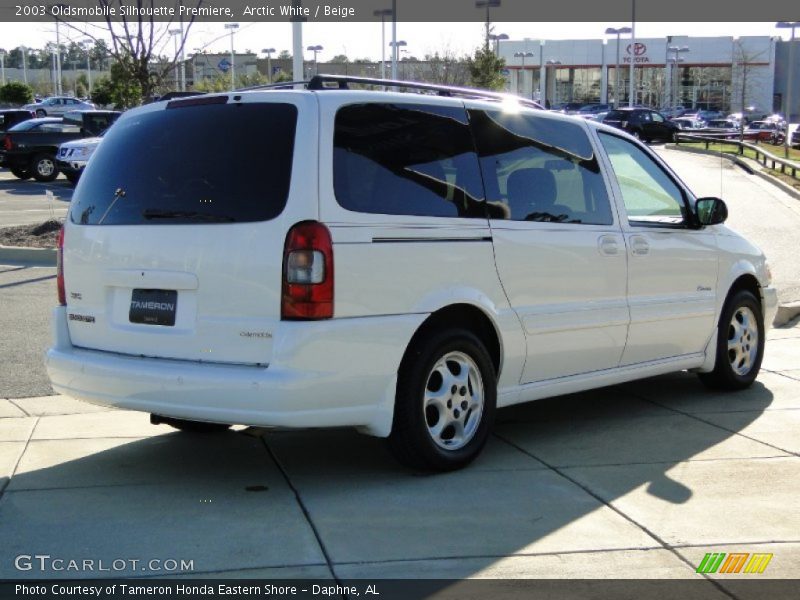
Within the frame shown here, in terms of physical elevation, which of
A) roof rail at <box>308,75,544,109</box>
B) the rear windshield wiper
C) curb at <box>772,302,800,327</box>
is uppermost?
roof rail at <box>308,75,544,109</box>

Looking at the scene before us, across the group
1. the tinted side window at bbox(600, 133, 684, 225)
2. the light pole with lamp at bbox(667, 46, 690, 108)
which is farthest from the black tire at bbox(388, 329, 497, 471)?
the light pole with lamp at bbox(667, 46, 690, 108)

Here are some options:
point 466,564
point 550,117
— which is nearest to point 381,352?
point 466,564

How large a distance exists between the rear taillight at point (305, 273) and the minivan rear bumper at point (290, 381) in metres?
0.07

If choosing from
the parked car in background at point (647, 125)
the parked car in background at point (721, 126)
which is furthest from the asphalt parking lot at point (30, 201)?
the parked car in background at point (721, 126)

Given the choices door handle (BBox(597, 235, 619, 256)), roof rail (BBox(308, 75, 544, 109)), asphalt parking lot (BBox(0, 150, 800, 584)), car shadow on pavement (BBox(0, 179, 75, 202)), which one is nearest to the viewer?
asphalt parking lot (BBox(0, 150, 800, 584))

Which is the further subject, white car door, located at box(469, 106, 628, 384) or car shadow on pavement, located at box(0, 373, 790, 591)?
white car door, located at box(469, 106, 628, 384)

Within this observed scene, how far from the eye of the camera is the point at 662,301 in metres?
7.13

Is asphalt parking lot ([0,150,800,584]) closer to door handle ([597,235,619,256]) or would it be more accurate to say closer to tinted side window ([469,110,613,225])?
door handle ([597,235,619,256])

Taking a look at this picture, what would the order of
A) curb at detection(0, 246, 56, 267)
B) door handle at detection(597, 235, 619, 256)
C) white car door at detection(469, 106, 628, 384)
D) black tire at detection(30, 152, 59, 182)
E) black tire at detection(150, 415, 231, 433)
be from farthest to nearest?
1. black tire at detection(30, 152, 59, 182)
2. curb at detection(0, 246, 56, 267)
3. door handle at detection(597, 235, 619, 256)
4. black tire at detection(150, 415, 231, 433)
5. white car door at detection(469, 106, 628, 384)

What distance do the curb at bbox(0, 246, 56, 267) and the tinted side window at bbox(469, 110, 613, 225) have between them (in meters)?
9.10

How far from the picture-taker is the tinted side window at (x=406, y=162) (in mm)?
5371

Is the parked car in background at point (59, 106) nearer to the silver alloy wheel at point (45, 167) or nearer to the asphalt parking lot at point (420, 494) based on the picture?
the silver alloy wheel at point (45, 167)

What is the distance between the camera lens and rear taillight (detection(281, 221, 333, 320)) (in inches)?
200

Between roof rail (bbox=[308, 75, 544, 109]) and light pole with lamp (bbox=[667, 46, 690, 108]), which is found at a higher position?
light pole with lamp (bbox=[667, 46, 690, 108])
